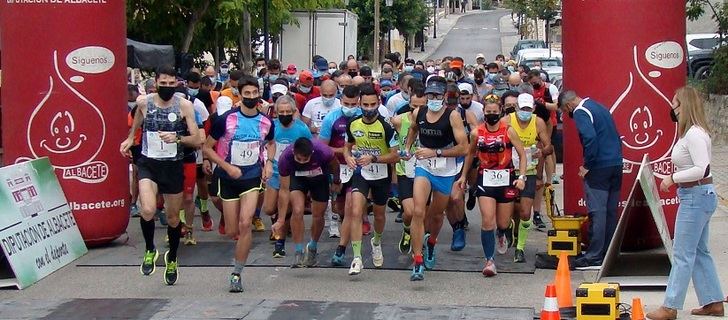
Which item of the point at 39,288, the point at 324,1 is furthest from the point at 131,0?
the point at 39,288

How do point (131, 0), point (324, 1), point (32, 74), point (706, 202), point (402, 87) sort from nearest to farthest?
point (706, 202) → point (32, 74) → point (402, 87) → point (131, 0) → point (324, 1)

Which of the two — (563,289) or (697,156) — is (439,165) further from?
(697,156)

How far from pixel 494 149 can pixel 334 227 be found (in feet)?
9.75

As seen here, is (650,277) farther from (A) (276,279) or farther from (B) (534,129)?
(A) (276,279)

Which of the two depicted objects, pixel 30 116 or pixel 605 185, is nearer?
pixel 605 185

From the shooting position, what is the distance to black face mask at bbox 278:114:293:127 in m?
11.6

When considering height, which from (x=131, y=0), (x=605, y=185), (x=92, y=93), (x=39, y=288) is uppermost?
(x=131, y=0)

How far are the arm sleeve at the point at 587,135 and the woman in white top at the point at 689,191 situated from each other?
6.88 feet

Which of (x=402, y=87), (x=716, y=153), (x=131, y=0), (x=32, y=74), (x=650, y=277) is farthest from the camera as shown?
(x=131, y=0)

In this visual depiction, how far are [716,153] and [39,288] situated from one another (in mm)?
15215

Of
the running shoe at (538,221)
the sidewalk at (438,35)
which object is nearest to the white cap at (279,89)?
the running shoe at (538,221)

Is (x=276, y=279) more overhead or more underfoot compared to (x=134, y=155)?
more underfoot

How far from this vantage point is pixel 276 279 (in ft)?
35.7

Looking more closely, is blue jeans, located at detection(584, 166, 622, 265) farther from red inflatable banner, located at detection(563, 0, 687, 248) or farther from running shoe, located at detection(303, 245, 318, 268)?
running shoe, located at detection(303, 245, 318, 268)
